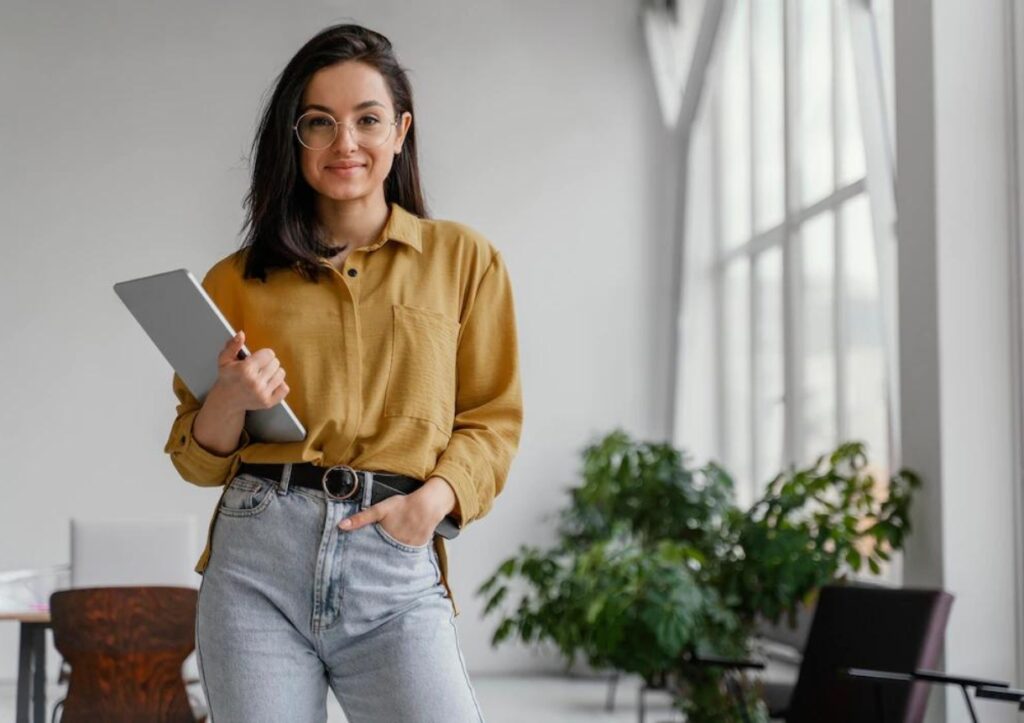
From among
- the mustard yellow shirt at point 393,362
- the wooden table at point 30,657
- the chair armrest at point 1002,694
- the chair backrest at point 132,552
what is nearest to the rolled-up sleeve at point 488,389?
the mustard yellow shirt at point 393,362

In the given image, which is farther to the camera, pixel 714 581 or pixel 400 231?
pixel 714 581

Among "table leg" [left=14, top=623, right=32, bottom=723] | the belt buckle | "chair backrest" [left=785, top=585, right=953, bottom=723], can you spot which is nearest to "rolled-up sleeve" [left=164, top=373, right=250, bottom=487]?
the belt buckle

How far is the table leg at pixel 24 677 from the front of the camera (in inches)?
168

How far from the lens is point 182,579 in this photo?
5230 millimetres

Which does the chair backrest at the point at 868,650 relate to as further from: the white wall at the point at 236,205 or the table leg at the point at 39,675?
the white wall at the point at 236,205

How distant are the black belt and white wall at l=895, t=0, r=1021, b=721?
272cm

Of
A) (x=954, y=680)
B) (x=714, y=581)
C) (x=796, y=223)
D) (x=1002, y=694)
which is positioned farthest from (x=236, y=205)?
(x=1002, y=694)

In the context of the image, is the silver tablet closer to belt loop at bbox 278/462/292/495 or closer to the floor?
belt loop at bbox 278/462/292/495

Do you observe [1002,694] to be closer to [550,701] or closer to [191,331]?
[191,331]

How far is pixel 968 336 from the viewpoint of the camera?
3.95m

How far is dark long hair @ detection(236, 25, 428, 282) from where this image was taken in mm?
1600

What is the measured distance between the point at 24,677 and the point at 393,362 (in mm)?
3172

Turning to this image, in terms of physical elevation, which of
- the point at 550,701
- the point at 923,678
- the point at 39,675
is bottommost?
the point at 550,701

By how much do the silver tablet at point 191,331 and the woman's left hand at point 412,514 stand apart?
12 centimetres
